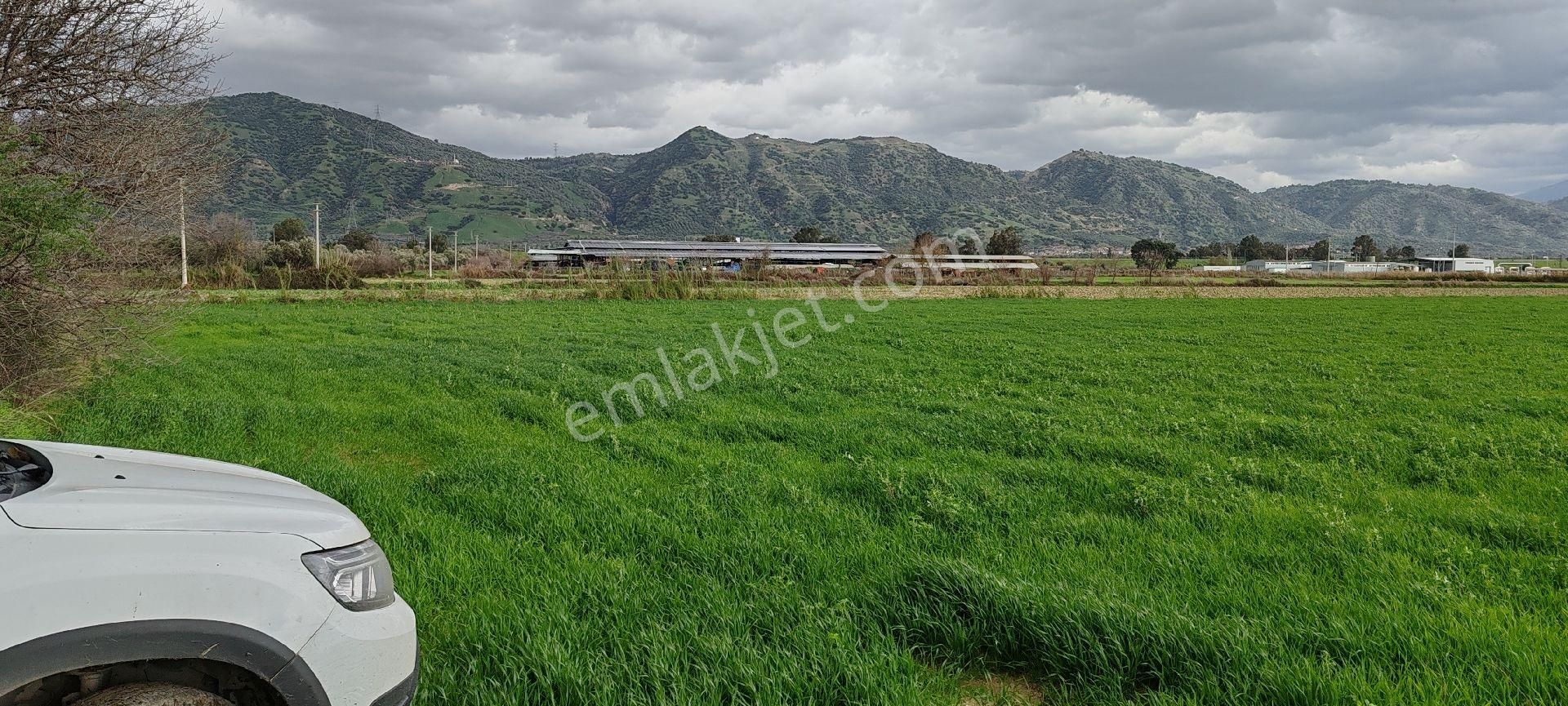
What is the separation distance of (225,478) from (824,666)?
250cm

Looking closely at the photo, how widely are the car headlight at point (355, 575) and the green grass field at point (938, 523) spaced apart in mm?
891

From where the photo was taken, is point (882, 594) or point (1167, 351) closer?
point (882, 594)

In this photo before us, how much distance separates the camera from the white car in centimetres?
187

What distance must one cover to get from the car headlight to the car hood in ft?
0.14

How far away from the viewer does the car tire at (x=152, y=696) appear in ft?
6.48

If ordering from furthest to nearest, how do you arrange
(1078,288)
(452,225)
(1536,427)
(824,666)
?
(452,225) → (1078,288) → (1536,427) → (824,666)

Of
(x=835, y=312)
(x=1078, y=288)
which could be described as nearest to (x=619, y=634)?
(x=835, y=312)

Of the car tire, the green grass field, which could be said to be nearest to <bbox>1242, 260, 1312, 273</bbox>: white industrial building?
the green grass field

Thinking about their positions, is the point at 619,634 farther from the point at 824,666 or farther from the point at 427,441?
the point at 427,441

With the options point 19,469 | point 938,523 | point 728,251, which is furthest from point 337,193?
point 19,469

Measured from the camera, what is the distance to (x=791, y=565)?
4523 millimetres

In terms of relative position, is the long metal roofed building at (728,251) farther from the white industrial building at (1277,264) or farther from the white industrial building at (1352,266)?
the white industrial building at (1352,266)

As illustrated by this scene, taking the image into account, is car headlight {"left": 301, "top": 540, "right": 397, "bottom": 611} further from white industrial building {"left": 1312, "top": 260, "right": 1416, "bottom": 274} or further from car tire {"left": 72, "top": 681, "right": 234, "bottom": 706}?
white industrial building {"left": 1312, "top": 260, "right": 1416, "bottom": 274}

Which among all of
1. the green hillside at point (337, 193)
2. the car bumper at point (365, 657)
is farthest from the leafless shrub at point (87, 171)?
the green hillside at point (337, 193)
